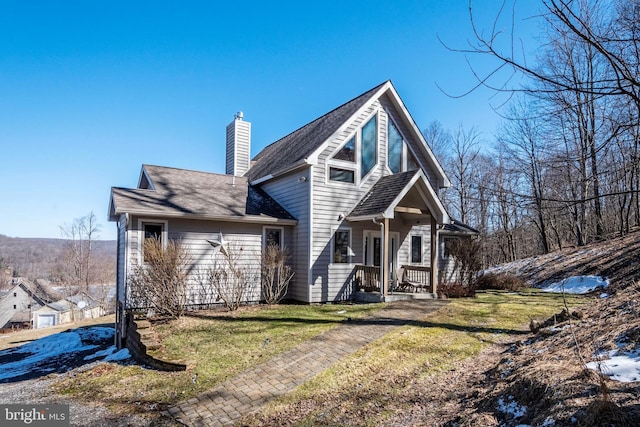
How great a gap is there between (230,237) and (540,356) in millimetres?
9520

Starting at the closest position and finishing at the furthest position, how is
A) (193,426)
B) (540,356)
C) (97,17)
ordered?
(193,426), (540,356), (97,17)

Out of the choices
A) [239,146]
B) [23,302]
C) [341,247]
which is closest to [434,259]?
[341,247]

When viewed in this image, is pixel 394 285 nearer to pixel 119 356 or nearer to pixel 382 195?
pixel 382 195

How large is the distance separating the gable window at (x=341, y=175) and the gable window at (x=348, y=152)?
1.35ft

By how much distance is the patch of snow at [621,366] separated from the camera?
3.71 meters

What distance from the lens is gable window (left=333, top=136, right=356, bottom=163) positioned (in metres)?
13.4

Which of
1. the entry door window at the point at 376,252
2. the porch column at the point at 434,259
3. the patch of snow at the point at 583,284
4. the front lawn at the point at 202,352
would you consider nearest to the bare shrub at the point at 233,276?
the front lawn at the point at 202,352

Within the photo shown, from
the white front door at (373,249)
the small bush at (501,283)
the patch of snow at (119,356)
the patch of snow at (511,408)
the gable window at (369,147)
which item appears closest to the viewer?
the patch of snow at (511,408)

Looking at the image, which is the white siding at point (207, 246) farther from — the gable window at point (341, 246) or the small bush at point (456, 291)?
the small bush at point (456, 291)

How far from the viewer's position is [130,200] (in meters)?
11.2

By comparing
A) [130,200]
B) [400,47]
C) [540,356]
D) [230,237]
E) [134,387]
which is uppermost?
[400,47]

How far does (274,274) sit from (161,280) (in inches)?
153

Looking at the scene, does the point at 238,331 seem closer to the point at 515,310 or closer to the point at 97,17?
the point at 515,310

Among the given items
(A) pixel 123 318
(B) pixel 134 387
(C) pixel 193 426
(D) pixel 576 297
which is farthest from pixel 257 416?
(D) pixel 576 297
